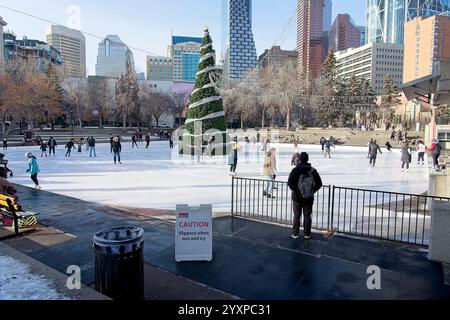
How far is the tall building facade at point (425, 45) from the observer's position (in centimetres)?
12100

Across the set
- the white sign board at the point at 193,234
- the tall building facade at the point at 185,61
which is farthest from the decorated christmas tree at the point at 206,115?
the tall building facade at the point at 185,61

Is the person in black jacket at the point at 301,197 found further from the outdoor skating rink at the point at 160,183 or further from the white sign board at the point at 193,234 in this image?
the outdoor skating rink at the point at 160,183

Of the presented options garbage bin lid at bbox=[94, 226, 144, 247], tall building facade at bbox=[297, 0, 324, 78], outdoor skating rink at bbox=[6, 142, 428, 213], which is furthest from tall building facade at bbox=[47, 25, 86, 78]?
garbage bin lid at bbox=[94, 226, 144, 247]

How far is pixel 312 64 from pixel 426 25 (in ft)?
136

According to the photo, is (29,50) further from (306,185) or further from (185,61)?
(306,185)

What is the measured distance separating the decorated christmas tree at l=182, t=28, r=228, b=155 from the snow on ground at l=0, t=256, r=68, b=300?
22.8 meters

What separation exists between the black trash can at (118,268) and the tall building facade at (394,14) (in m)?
197

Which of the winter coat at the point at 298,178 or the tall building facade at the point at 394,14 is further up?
the tall building facade at the point at 394,14

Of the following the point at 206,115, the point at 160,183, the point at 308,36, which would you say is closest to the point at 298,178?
the point at 160,183

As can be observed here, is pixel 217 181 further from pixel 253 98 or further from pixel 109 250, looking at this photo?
pixel 253 98

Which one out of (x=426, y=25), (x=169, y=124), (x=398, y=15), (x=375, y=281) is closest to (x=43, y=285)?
(x=375, y=281)

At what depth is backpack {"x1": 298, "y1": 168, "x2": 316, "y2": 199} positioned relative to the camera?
21.5ft

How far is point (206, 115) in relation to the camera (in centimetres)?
2828

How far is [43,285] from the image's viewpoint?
4.23 meters
